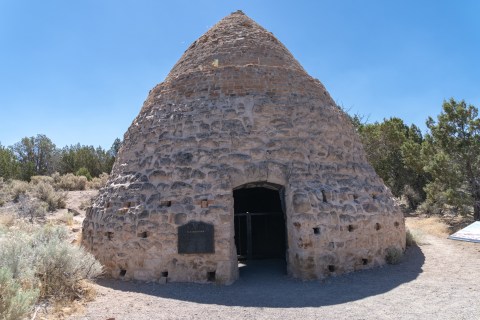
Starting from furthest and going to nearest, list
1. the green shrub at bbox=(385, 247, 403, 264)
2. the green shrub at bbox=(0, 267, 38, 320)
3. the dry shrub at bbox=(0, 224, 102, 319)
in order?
the green shrub at bbox=(385, 247, 403, 264) < the dry shrub at bbox=(0, 224, 102, 319) < the green shrub at bbox=(0, 267, 38, 320)

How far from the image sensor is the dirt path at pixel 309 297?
5.14 m

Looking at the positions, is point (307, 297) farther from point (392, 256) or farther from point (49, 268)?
point (49, 268)

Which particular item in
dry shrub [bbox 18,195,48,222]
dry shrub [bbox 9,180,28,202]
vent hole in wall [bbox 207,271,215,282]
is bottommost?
vent hole in wall [bbox 207,271,215,282]

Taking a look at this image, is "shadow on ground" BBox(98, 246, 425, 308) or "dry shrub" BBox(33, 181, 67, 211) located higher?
"dry shrub" BBox(33, 181, 67, 211)

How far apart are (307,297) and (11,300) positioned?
3956 millimetres

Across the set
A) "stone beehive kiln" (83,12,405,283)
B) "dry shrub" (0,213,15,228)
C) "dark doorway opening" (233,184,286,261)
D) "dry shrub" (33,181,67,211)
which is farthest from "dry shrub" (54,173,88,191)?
"dark doorway opening" (233,184,286,261)

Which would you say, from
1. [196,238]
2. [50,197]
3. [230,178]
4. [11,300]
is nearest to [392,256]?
[230,178]

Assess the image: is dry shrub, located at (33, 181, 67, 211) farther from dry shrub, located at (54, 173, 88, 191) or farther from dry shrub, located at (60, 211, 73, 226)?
dry shrub, located at (54, 173, 88, 191)

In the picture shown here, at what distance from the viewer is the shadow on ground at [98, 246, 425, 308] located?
5703 mm

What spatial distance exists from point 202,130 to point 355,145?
11.8ft

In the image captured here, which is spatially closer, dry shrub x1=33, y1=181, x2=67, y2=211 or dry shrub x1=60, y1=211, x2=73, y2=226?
dry shrub x1=60, y1=211, x2=73, y2=226

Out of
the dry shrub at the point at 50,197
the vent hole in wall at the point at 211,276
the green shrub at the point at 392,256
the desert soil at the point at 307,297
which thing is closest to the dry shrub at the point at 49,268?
the desert soil at the point at 307,297

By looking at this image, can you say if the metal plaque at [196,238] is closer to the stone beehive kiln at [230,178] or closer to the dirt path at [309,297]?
the stone beehive kiln at [230,178]

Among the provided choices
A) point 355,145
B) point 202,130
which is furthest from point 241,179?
point 355,145
